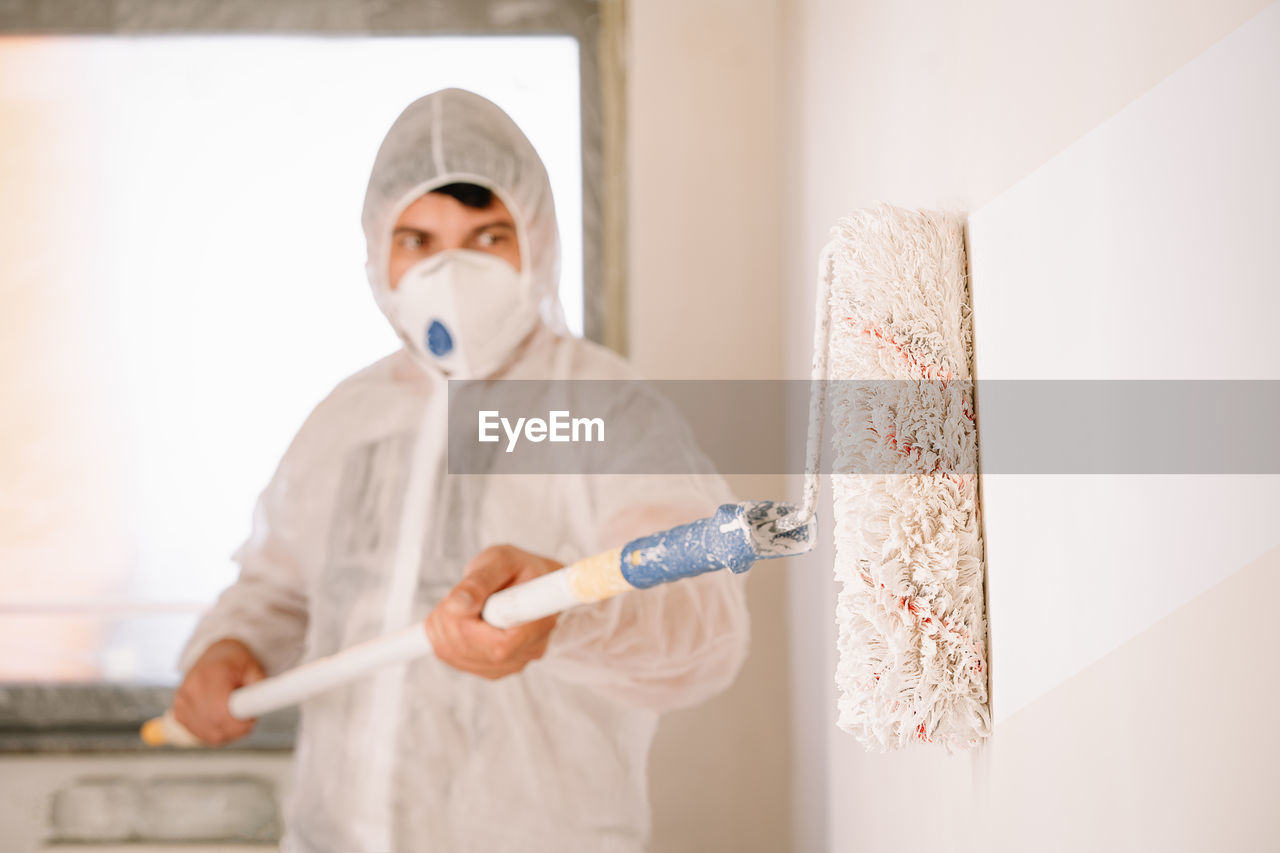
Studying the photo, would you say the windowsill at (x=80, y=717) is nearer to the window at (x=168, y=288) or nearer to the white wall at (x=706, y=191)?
the window at (x=168, y=288)

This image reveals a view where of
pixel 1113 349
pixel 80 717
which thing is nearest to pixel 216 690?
pixel 80 717

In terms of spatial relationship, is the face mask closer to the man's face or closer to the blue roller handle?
the man's face

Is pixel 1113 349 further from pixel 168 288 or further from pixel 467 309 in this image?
pixel 168 288

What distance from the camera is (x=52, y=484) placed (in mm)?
872

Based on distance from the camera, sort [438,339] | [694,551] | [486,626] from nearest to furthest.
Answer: [694,551]
[486,626]
[438,339]

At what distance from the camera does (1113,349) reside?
0.26m

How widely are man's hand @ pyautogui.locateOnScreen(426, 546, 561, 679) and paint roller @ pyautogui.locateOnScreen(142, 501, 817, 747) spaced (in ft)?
0.04

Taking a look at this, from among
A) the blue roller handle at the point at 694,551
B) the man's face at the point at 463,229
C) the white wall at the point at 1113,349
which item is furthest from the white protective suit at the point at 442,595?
the white wall at the point at 1113,349

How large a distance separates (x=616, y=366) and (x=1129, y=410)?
0.58 metres

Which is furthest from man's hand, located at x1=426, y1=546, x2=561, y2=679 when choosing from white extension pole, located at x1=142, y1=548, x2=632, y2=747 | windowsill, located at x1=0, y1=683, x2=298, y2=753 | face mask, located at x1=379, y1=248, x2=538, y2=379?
windowsill, located at x1=0, y1=683, x2=298, y2=753

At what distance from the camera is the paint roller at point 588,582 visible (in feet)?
1.40

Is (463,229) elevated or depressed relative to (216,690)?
elevated

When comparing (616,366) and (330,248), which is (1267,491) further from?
(330,248)

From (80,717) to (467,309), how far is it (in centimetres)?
54
